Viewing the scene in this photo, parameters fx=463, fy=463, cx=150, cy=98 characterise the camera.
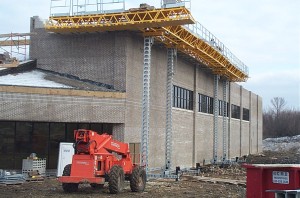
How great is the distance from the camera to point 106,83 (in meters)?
26.5

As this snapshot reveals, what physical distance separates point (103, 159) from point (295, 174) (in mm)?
9047

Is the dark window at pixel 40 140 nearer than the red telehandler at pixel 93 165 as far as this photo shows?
No

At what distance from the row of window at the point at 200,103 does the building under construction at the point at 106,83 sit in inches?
9.1

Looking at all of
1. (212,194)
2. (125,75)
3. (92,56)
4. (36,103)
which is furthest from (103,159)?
(92,56)

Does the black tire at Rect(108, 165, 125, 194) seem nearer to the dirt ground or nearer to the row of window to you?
the dirt ground

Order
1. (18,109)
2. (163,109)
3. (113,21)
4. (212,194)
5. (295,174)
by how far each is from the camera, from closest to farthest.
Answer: (295,174), (212,194), (18,109), (113,21), (163,109)

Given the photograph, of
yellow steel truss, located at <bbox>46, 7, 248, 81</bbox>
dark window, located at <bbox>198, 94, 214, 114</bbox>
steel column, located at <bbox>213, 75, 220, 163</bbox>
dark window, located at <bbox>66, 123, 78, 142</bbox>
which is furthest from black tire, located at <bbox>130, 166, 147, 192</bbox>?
steel column, located at <bbox>213, 75, 220, 163</bbox>

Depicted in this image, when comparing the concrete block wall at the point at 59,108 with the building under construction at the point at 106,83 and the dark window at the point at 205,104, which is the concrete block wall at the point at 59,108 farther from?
the dark window at the point at 205,104

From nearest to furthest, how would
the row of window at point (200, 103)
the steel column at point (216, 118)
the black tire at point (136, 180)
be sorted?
the black tire at point (136, 180) → the row of window at point (200, 103) → the steel column at point (216, 118)

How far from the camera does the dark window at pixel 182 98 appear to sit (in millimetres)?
33000

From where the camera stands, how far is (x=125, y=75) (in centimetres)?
2594

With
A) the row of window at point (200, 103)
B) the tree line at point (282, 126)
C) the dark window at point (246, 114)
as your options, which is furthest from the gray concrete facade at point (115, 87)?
the tree line at point (282, 126)

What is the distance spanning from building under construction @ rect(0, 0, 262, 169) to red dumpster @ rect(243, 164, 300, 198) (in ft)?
48.9

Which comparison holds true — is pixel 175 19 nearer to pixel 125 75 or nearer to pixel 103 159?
pixel 125 75
